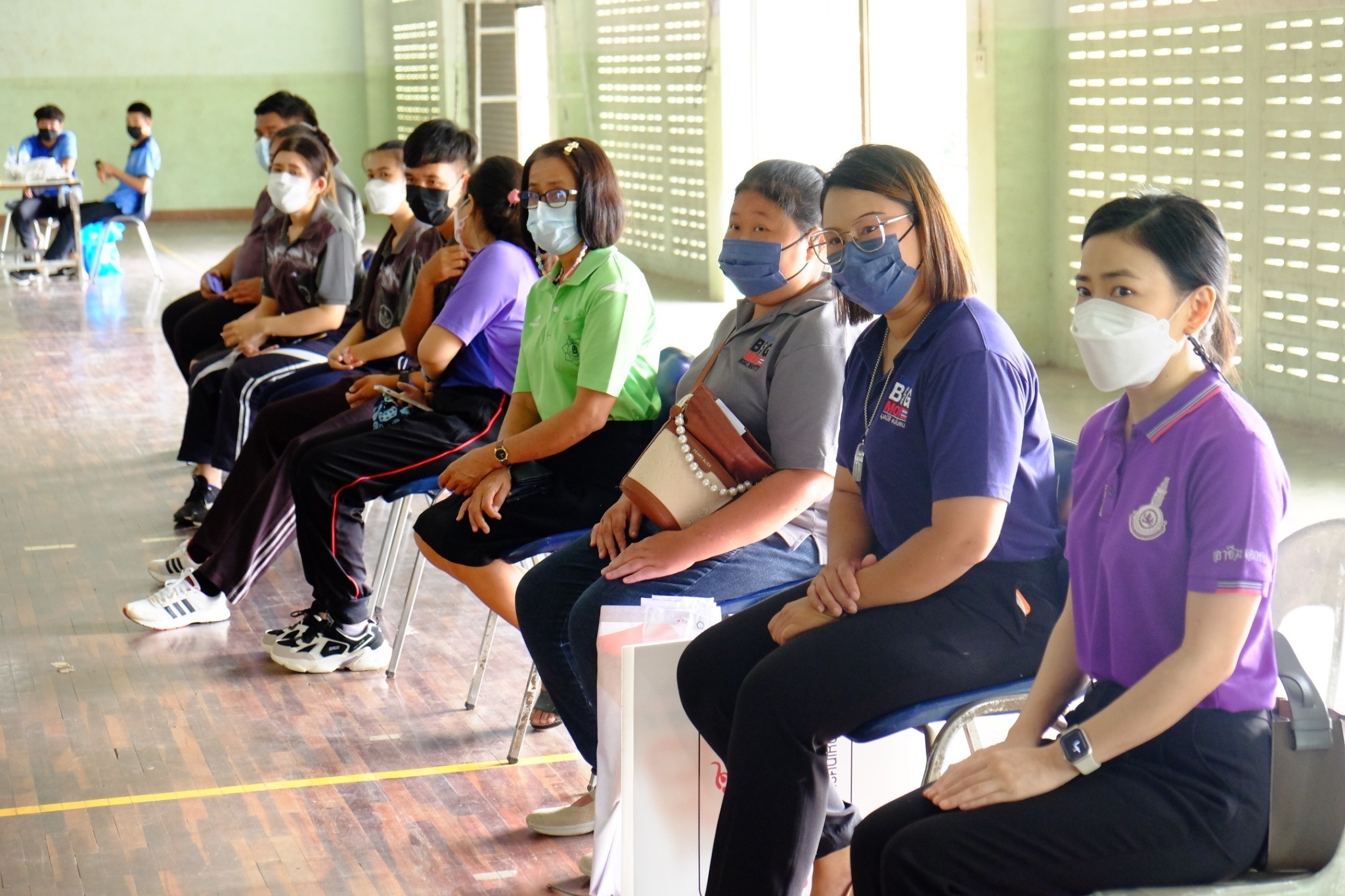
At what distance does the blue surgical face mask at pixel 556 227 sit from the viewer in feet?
9.63

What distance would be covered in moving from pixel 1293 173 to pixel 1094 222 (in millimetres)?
1157

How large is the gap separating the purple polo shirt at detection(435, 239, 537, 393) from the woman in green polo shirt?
1.11 ft

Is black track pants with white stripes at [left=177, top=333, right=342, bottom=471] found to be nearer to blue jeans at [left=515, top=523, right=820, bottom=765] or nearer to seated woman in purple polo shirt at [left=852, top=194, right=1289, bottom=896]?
blue jeans at [left=515, top=523, right=820, bottom=765]

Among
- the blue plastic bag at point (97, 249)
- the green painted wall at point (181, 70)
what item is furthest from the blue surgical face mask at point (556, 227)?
the green painted wall at point (181, 70)

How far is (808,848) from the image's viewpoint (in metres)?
1.87

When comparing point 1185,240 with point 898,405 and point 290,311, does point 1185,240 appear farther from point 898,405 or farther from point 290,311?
point 290,311

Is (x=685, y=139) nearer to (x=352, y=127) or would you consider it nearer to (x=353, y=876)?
(x=353, y=876)

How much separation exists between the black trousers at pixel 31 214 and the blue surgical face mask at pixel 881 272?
10867mm

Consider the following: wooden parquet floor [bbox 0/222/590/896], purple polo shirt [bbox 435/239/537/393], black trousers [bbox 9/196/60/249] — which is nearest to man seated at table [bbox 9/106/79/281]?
black trousers [bbox 9/196/60/249]

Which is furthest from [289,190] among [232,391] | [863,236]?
A: [863,236]

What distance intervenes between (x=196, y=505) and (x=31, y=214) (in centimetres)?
791

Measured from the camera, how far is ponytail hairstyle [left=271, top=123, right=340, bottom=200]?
450 cm

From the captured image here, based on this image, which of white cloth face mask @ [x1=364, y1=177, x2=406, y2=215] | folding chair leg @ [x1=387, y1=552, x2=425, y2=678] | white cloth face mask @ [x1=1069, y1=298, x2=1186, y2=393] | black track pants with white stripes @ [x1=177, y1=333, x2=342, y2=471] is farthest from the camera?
black track pants with white stripes @ [x1=177, y1=333, x2=342, y2=471]

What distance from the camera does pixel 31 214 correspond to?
11.5 m
